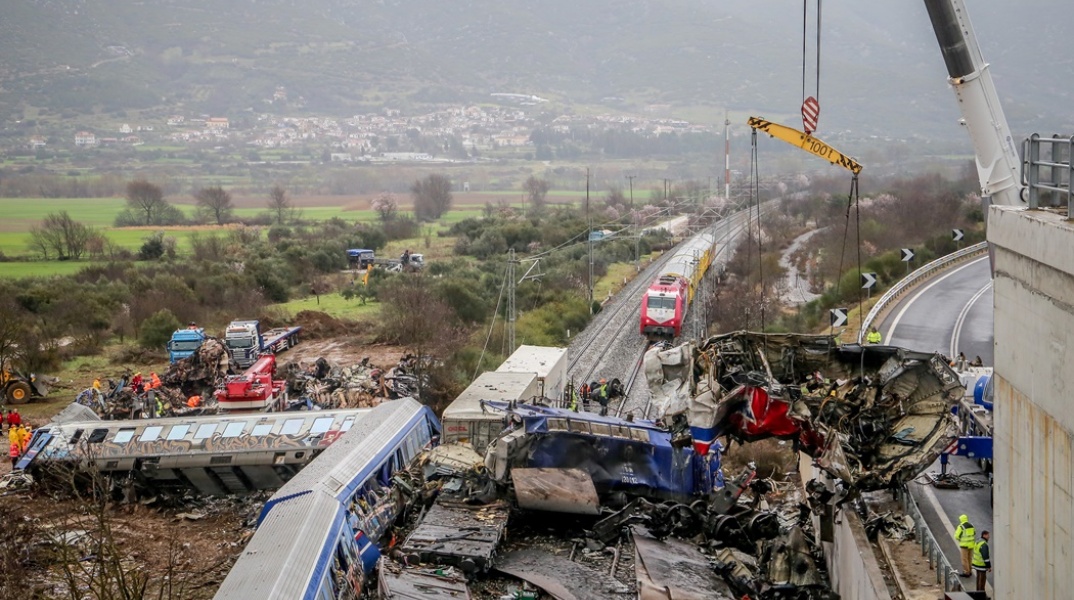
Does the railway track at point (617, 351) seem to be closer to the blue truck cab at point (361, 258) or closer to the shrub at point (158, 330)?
the shrub at point (158, 330)

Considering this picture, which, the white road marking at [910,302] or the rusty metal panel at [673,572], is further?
the white road marking at [910,302]

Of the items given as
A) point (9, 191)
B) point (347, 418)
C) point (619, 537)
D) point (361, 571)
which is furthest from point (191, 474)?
point (9, 191)

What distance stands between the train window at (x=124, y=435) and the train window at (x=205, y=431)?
4.78ft

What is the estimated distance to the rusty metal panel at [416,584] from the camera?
49.5ft

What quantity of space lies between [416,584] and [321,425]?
8391mm

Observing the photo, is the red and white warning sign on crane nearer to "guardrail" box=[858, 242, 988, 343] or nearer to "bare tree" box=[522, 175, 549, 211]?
"guardrail" box=[858, 242, 988, 343]

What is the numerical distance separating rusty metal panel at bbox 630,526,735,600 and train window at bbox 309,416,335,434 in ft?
27.3

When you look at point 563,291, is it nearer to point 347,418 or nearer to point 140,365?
point 140,365

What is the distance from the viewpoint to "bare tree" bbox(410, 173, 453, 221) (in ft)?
381

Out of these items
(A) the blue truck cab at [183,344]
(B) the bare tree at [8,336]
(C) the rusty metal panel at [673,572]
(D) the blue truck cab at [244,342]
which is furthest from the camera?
(B) the bare tree at [8,336]

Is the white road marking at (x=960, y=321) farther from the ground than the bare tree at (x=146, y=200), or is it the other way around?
the bare tree at (x=146, y=200)

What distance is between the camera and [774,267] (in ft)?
179

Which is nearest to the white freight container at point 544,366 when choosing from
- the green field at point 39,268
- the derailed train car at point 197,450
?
the derailed train car at point 197,450

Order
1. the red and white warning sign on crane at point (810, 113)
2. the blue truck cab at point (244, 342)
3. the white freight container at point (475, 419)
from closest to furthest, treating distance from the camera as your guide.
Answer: the white freight container at point (475, 419) < the red and white warning sign on crane at point (810, 113) < the blue truck cab at point (244, 342)
